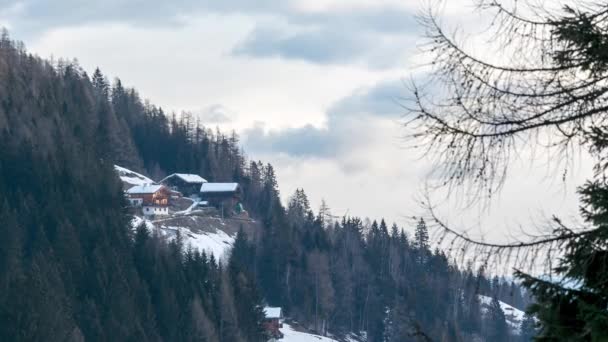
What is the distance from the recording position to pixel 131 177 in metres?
170

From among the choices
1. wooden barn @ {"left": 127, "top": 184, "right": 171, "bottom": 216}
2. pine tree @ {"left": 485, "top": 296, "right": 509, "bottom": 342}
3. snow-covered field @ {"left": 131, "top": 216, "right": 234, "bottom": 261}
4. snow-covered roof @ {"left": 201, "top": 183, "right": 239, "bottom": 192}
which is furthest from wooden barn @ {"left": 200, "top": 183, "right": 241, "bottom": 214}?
pine tree @ {"left": 485, "top": 296, "right": 509, "bottom": 342}

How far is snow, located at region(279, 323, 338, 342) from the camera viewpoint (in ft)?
371

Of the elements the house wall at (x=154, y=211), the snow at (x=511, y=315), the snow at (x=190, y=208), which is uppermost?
the snow at (x=190, y=208)

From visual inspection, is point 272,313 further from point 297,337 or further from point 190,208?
point 190,208

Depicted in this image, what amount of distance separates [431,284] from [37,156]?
57.5 meters

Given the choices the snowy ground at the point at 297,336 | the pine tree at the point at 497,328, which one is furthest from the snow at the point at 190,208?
the pine tree at the point at 497,328

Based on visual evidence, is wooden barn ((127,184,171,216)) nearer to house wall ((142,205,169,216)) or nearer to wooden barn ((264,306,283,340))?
house wall ((142,205,169,216))

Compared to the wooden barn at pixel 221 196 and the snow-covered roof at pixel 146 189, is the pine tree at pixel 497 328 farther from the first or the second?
the snow-covered roof at pixel 146 189

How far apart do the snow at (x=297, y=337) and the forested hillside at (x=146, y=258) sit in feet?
19.6

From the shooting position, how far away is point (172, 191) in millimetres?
157625

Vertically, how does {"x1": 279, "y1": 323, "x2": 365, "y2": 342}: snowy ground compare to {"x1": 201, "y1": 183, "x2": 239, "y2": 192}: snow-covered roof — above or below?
below

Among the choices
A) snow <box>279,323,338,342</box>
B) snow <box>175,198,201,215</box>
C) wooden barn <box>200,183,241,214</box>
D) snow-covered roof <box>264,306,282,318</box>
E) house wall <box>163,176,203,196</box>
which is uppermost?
house wall <box>163,176,203,196</box>

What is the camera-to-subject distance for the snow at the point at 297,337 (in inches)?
4451

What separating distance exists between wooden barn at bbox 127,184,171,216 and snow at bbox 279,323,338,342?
3261 cm
